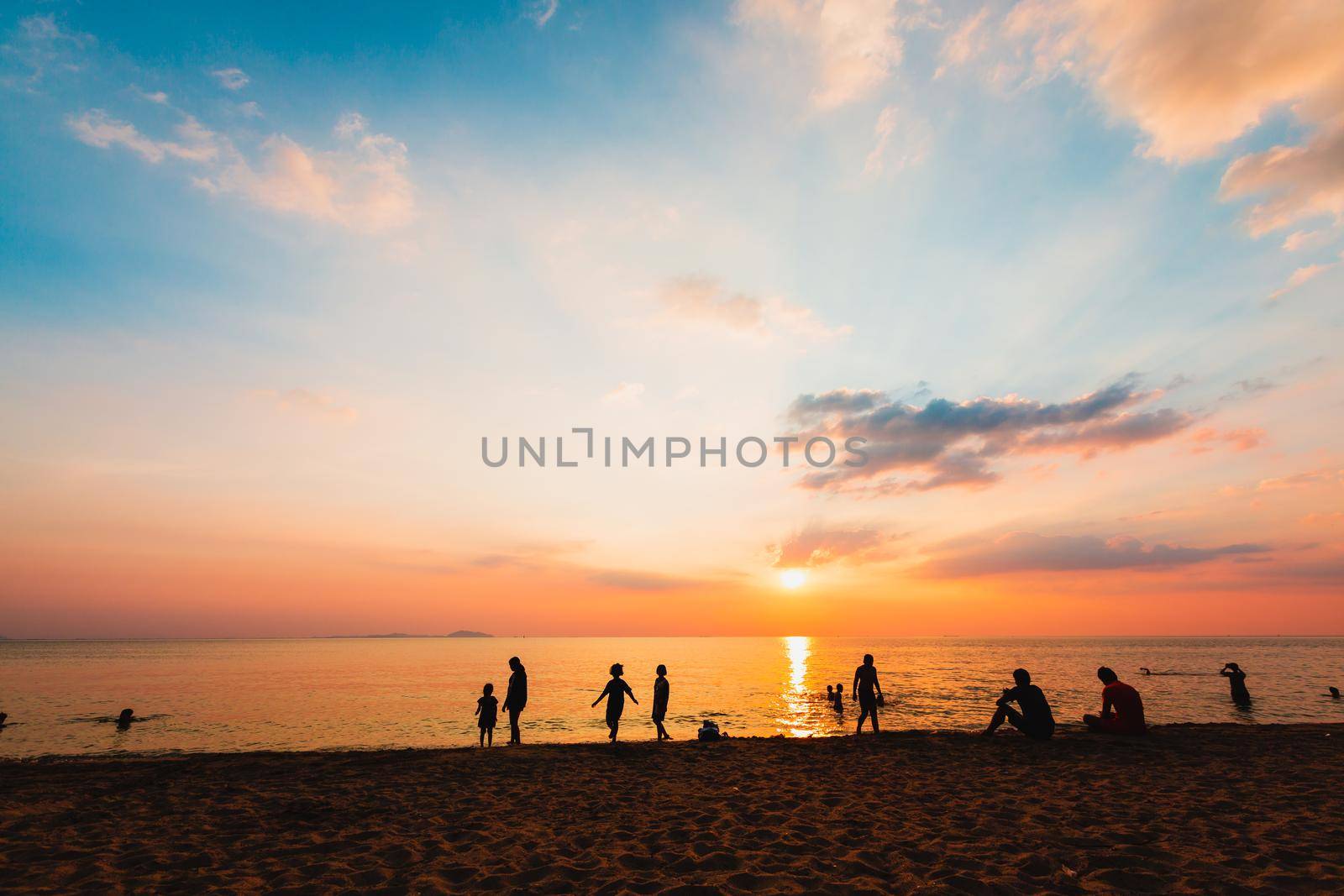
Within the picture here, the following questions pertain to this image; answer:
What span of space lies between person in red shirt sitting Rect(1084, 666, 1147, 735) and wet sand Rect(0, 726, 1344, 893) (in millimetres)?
475

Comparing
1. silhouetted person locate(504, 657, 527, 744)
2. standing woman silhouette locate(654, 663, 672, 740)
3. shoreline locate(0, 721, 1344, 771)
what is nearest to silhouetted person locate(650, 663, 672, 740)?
standing woman silhouette locate(654, 663, 672, 740)

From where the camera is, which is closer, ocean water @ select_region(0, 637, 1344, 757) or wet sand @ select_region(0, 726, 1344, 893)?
wet sand @ select_region(0, 726, 1344, 893)

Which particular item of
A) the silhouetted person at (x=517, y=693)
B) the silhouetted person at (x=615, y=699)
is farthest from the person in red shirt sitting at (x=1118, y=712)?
the silhouetted person at (x=517, y=693)

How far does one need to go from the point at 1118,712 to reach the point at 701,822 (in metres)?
12.9

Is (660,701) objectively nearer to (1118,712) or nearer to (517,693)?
(517,693)

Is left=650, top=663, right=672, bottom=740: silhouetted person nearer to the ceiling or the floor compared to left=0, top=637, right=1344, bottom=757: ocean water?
nearer to the ceiling

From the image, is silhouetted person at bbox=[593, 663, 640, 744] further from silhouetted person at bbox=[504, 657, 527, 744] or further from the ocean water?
the ocean water

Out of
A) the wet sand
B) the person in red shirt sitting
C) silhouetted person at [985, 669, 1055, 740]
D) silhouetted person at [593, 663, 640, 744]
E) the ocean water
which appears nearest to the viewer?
the wet sand

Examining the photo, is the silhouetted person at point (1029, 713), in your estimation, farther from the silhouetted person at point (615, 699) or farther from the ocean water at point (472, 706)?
the ocean water at point (472, 706)

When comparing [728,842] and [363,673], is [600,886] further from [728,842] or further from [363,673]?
[363,673]

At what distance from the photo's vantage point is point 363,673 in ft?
252

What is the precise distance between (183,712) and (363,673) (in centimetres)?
4183

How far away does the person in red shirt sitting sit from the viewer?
16.0 metres

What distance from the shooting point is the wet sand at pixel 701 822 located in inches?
289
